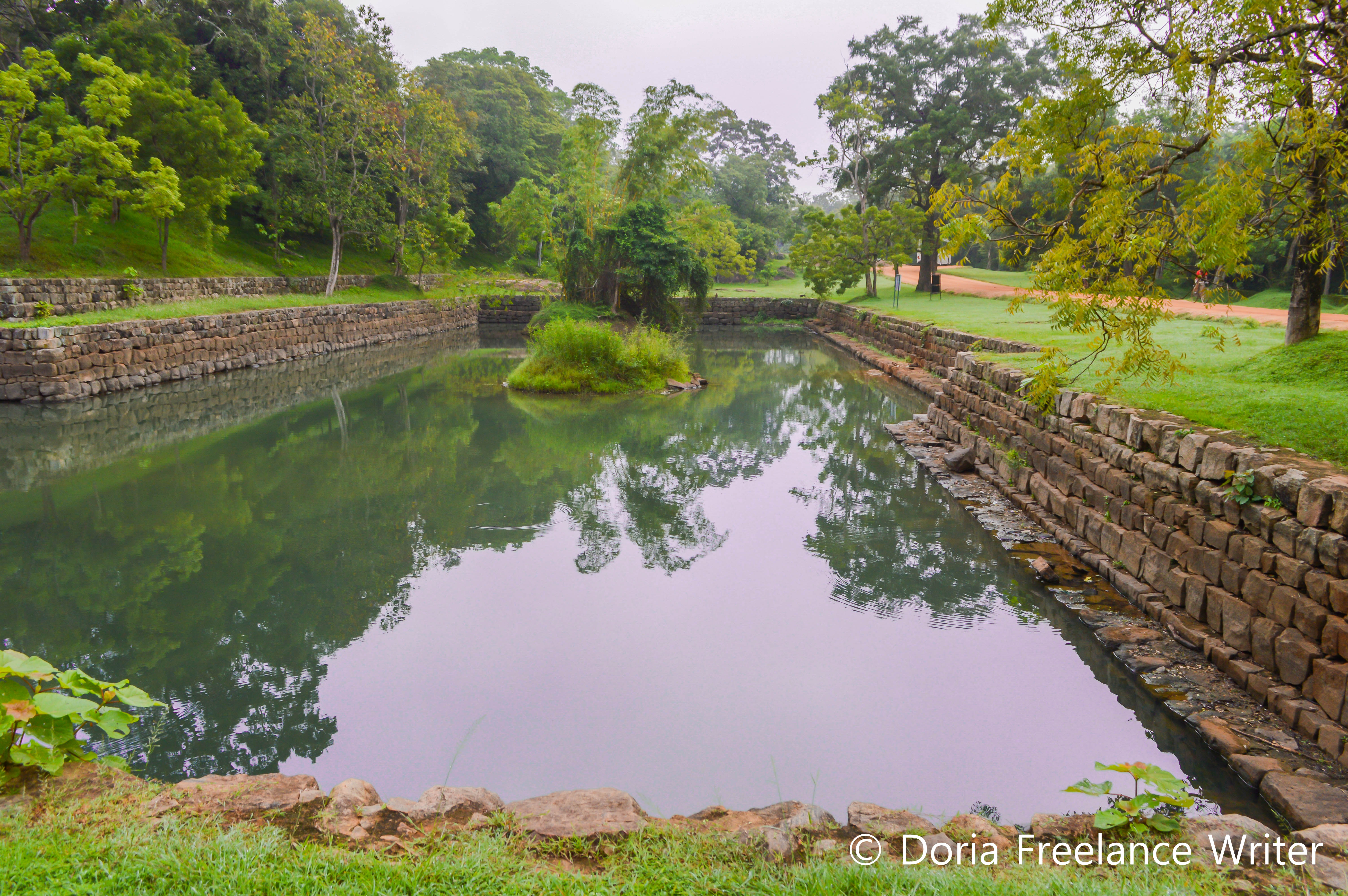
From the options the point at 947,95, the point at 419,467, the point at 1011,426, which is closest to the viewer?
the point at 1011,426

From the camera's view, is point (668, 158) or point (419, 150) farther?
point (419, 150)

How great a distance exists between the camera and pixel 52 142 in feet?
57.2

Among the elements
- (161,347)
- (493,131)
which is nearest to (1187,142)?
(161,347)

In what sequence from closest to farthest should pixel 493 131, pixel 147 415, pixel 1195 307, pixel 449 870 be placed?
pixel 449 870, pixel 147 415, pixel 1195 307, pixel 493 131

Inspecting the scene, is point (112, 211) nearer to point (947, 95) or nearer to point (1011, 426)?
point (1011, 426)

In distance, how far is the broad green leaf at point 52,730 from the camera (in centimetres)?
316

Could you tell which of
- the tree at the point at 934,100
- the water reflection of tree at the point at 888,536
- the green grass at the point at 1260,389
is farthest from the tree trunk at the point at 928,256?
the water reflection of tree at the point at 888,536

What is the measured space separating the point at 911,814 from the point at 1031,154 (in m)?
5.80

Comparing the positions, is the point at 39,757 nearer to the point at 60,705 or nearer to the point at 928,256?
the point at 60,705

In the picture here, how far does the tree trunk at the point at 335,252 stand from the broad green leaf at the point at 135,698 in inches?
953

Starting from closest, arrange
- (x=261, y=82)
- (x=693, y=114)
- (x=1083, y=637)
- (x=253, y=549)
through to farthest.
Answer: (x=1083, y=637), (x=253, y=549), (x=693, y=114), (x=261, y=82)

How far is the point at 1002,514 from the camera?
873cm

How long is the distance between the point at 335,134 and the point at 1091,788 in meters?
27.4

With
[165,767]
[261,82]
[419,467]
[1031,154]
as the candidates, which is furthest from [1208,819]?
[261,82]
